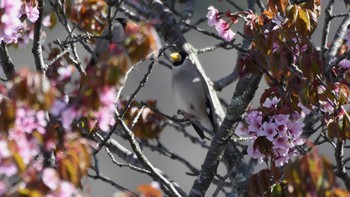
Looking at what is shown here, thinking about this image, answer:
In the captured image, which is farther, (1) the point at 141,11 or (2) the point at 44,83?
(1) the point at 141,11

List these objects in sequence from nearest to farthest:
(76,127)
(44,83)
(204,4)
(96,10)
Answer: (44,83) < (76,127) < (96,10) < (204,4)

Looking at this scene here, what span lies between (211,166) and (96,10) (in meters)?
1.53

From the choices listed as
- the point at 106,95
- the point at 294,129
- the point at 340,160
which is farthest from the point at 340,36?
the point at 106,95

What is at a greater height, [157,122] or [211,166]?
[157,122]

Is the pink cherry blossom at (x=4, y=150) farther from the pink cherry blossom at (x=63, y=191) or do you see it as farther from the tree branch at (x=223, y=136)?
the tree branch at (x=223, y=136)

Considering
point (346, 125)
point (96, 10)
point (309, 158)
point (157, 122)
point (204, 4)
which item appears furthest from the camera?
point (204, 4)

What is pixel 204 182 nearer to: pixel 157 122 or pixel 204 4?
pixel 157 122

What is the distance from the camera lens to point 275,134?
10.8 ft

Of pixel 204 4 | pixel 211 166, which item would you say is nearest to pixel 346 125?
pixel 211 166

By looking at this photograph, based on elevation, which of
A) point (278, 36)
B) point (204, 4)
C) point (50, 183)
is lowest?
point (50, 183)

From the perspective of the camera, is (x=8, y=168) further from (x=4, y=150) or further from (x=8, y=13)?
(x=8, y=13)

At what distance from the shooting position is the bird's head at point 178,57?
5.00 metres

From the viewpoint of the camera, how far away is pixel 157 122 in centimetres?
512

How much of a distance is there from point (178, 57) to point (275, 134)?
1963 mm
